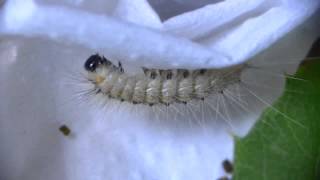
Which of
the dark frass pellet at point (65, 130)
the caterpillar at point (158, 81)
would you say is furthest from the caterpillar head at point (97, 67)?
the dark frass pellet at point (65, 130)

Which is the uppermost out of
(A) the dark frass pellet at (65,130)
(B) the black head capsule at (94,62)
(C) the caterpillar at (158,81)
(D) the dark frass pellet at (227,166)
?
(B) the black head capsule at (94,62)

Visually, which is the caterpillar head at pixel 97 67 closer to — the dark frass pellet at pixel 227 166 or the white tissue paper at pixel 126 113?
the white tissue paper at pixel 126 113

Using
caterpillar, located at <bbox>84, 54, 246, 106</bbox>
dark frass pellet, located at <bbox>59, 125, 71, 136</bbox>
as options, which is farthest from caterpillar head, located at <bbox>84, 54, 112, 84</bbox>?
Answer: dark frass pellet, located at <bbox>59, 125, 71, 136</bbox>

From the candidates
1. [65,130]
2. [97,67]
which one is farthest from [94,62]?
[65,130]

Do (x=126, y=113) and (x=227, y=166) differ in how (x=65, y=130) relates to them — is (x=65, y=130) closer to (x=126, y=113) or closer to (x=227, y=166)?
(x=126, y=113)

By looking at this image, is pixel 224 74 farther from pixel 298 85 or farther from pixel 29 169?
pixel 29 169

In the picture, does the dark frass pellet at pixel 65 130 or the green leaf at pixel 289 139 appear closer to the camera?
the green leaf at pixel 289 139
